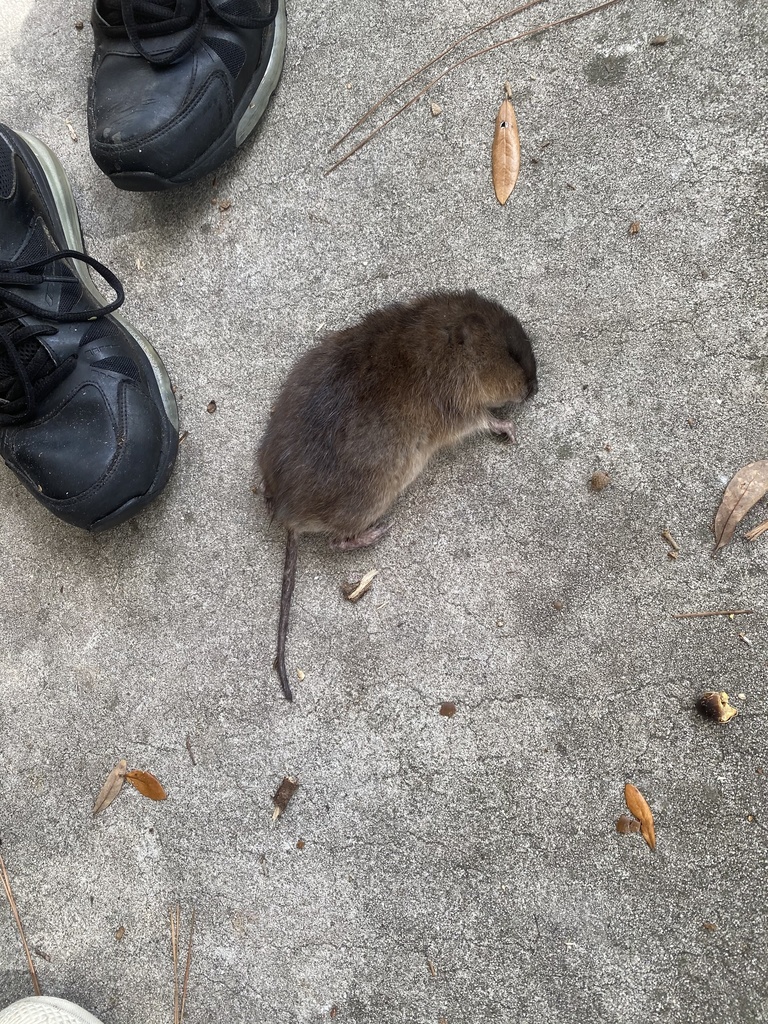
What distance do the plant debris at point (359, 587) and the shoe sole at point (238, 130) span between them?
5.91 feet

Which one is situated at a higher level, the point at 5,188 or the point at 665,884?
the point at 5,188

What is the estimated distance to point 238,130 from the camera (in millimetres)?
2662

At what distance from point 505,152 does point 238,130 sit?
112cm

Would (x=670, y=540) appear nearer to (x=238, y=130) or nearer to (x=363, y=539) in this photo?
(x=363, y=539)

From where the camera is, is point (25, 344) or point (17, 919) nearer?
point (25, 344)

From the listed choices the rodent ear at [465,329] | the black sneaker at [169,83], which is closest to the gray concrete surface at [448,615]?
the black sneaker at [169,83]

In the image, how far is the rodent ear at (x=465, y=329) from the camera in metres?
2.29

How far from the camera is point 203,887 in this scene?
2.44m

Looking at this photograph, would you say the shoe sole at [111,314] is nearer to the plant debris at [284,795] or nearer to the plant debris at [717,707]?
the plant debris at [284,795]

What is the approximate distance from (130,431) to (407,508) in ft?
3.66

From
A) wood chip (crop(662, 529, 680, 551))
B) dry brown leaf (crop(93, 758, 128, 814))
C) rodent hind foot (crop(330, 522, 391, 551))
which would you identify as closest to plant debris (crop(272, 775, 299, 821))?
dry brown leaf (crop(93, 758, 128, 814))

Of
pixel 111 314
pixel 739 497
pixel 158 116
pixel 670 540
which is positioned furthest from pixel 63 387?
pixel 739 497

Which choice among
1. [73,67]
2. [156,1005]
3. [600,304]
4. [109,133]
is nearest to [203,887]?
[156,1005]

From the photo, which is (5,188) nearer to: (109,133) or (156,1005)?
(109,133)
